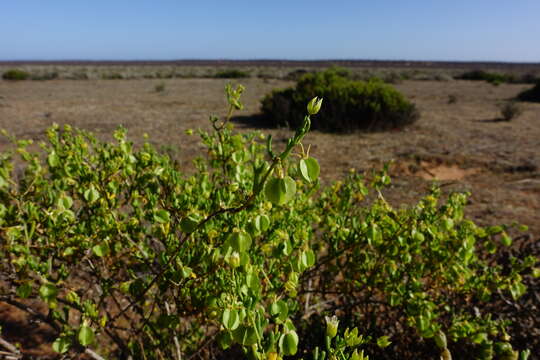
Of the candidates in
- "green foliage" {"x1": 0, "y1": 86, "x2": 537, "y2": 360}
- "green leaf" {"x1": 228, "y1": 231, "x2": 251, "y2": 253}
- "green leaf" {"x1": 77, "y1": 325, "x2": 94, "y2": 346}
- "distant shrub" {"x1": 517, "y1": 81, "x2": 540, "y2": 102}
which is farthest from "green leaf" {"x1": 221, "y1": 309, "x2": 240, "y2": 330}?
"distant shrub" {"x1": 517, "y1": 81, "x2": 540, "y2": 102}

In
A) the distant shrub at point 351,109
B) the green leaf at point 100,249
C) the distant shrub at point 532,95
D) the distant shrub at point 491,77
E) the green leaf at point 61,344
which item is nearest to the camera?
the green leaf at point 61,344

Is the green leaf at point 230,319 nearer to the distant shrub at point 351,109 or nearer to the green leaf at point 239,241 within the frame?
the green leaf at point 239,241

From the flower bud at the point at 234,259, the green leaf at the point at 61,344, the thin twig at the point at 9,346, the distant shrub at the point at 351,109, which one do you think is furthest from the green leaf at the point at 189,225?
the distant shrub at the point at 351,109

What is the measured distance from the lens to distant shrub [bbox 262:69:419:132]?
31.6 feet

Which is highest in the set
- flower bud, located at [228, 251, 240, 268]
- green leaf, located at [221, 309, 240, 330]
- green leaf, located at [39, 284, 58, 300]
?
flower bud, located at [228, 251, 240, 268]

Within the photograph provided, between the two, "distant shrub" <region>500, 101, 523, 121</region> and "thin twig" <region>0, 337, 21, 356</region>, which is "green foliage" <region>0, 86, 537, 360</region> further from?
"distant shrub" <region>500, 101, 523, 121</region>

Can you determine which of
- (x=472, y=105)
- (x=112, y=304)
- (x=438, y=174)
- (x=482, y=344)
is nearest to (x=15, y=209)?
(x=112, y=304)

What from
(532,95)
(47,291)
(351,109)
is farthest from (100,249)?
(532,95)

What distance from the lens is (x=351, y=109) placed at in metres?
9.94

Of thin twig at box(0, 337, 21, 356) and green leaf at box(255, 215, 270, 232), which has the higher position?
green leaf at box(255, 215, 270, 232)

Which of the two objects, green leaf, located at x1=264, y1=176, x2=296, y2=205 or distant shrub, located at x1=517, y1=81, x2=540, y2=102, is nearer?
green leaf, located at x1=264, y1=176, x2=296, y2=205

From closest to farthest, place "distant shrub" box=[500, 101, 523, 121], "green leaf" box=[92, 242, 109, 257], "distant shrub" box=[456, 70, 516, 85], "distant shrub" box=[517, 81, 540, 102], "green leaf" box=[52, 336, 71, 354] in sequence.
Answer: "green leaf" box=[52, 336, 71, 354]
"green leaf" box=[92, 242, 109, 257]
"distant shrub" box=[500, 101, 523, 121]
"distant shrub" box=[517, 81, 540, 102]
"distant shrub" box=[456, 70, 516, 85]

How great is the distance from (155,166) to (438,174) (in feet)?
18.8

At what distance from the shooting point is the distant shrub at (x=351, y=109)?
964 cm
